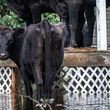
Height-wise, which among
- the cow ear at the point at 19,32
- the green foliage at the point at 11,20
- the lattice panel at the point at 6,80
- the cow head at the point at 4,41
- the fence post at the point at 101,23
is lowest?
the lattice panel at the point at 6,80

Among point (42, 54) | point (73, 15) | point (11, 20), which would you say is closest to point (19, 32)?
point (42, 54)

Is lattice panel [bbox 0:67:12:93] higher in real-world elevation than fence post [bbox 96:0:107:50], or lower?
lower

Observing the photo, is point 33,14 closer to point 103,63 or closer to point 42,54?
point 103,63

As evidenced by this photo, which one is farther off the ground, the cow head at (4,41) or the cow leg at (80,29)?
the cow leg at (80,29)

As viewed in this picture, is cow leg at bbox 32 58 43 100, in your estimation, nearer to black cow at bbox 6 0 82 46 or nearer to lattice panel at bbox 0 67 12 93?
black cow at bbox 6 0 82 46

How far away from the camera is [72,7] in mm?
12734

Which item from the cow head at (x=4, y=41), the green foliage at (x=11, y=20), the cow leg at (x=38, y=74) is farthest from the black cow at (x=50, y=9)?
the green foliage at (x=11, y=20)

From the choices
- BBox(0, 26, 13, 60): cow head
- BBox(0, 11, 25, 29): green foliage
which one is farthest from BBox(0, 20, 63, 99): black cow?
BBox(0, 11, 25, 29): green foliage

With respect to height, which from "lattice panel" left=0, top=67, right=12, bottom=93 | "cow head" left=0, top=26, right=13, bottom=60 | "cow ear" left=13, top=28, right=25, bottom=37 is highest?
"cow ear" left=13, top=28, right=25, bottom=37

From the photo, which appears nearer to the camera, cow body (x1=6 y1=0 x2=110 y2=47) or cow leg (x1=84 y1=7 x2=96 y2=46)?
cow body (x1=6 y1=0 x2=110 y2=47)

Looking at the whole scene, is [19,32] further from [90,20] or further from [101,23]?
[90,20]

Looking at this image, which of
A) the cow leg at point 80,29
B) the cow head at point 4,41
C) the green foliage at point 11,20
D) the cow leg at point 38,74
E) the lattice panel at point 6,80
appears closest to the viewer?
the cow leg at point 38,74

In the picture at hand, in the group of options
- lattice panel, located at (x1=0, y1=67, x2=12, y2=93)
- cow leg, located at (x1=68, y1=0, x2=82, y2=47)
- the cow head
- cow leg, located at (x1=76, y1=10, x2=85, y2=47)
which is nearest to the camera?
the cow head

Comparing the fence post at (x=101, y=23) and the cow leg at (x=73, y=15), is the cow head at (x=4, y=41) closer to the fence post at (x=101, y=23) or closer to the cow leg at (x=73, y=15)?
the cow leg at (x=73, y=15)
